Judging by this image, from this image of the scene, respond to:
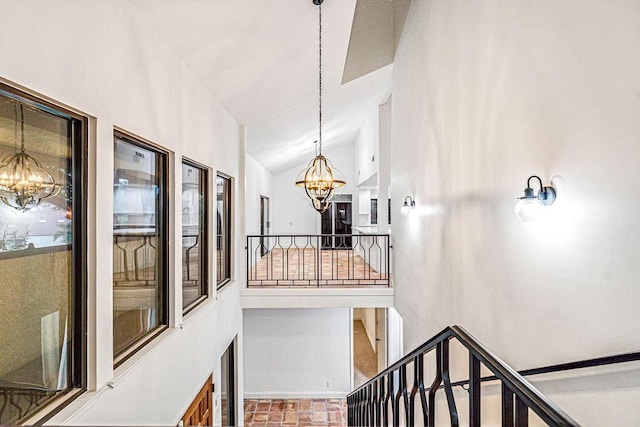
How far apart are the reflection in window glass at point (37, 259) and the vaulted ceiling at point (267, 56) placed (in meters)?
1.23

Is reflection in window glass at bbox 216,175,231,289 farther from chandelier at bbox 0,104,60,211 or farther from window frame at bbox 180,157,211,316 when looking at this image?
chandelier at bbox 0,104,60,211

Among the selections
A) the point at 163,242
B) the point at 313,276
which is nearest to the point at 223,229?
the point at 313,276

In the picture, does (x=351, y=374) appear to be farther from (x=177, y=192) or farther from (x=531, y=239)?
(x=531, y=239)

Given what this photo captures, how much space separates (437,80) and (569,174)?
2329mm

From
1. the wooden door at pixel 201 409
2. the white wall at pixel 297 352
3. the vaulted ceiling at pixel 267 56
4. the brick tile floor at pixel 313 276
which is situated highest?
the vaulted ceiling at pixel 267 56

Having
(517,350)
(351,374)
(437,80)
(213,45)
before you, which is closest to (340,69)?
(437,80)

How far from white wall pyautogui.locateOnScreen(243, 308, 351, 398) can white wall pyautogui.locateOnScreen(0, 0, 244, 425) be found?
4.41 meters

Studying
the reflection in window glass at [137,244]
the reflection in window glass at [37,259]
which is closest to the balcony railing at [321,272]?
the reflection in window glass at [137,244]

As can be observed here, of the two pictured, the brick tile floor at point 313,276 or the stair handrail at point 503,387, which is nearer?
the stair handrail at point 503,387

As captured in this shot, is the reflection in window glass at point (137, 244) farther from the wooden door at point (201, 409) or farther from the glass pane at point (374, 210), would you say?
the glass pane at point (374, 210)

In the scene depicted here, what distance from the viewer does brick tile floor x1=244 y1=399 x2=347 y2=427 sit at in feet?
24.4

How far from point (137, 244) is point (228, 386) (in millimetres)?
3868

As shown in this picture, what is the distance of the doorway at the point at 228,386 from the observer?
5.73 metres

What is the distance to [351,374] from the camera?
8500mm
